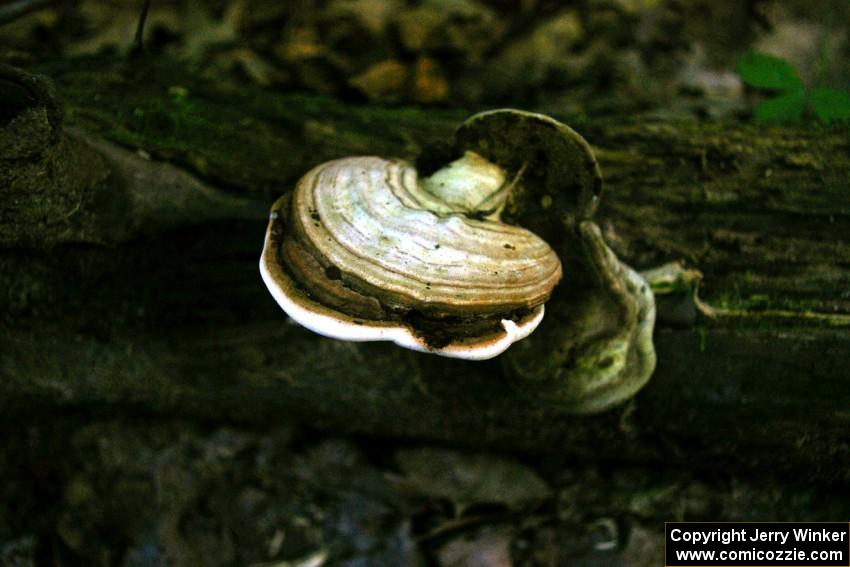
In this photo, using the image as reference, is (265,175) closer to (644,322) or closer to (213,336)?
(213,336)

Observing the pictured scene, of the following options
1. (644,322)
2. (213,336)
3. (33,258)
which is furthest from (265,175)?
(644,322)

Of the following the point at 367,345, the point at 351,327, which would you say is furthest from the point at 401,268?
the point at 367,345

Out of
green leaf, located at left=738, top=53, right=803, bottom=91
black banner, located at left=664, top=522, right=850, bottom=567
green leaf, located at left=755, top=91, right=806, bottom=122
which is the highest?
green leaf, located at left=738, top=53, right=803, bottom=91

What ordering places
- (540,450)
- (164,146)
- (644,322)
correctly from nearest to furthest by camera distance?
1. (644,322)
2. (164,146)
3. (540,450)

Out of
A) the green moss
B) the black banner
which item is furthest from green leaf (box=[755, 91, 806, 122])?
the black banner

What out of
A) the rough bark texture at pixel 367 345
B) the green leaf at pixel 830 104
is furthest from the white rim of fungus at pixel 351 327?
the green leaf at pixel 830 104

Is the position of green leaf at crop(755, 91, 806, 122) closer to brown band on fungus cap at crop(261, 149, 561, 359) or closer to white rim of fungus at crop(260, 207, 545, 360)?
brown band on fungus cap at crop(261, 149, 561, 359)

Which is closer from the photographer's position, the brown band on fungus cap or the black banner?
the brown band on fungus cap
